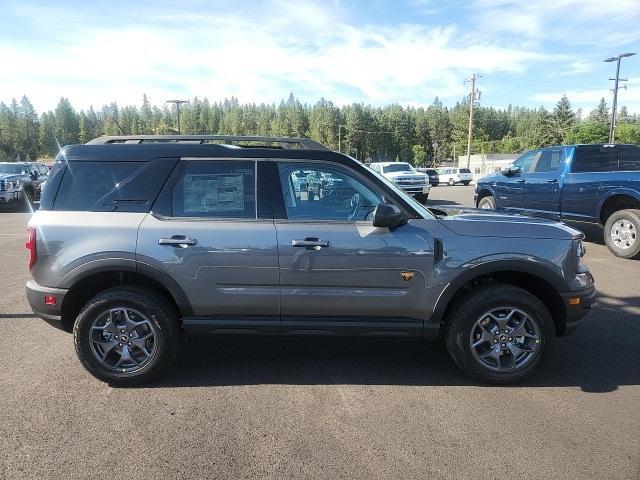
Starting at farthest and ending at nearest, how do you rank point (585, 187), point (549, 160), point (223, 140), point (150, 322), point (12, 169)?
1. point (12, 169)
2. point (549, 160)
3. point (585, 187)
4. point (223, 140)
5. point (150, 322)

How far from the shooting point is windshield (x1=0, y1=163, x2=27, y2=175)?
19.8 metres

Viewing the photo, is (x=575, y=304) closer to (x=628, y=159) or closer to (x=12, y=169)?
(x=628, y=159)

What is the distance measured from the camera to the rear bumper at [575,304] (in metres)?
3.88

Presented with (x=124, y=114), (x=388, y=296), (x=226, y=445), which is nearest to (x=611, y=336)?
(x=388, y=296)

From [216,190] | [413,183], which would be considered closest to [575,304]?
[216,190]

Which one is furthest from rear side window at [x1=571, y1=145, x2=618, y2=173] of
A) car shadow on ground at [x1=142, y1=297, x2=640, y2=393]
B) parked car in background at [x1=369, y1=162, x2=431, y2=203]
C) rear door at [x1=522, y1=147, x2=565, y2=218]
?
parked car in background at [x1=369, y1=162, x2=431, y2=203]

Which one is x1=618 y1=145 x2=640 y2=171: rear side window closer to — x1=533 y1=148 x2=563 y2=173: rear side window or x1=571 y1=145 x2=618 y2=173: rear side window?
x1=571 y1=145 x2=618 y2=173: rear side window

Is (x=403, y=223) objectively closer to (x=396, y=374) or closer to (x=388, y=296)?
(x=388, y=296)

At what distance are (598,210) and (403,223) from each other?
6.90 meters

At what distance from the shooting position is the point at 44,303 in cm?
391

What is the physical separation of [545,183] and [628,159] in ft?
4.97

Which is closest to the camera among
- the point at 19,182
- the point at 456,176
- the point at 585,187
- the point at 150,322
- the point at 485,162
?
the point at 150,322

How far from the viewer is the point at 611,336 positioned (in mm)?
4922

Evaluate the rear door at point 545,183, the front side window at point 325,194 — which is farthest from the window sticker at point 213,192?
the rear door at point 545,183
